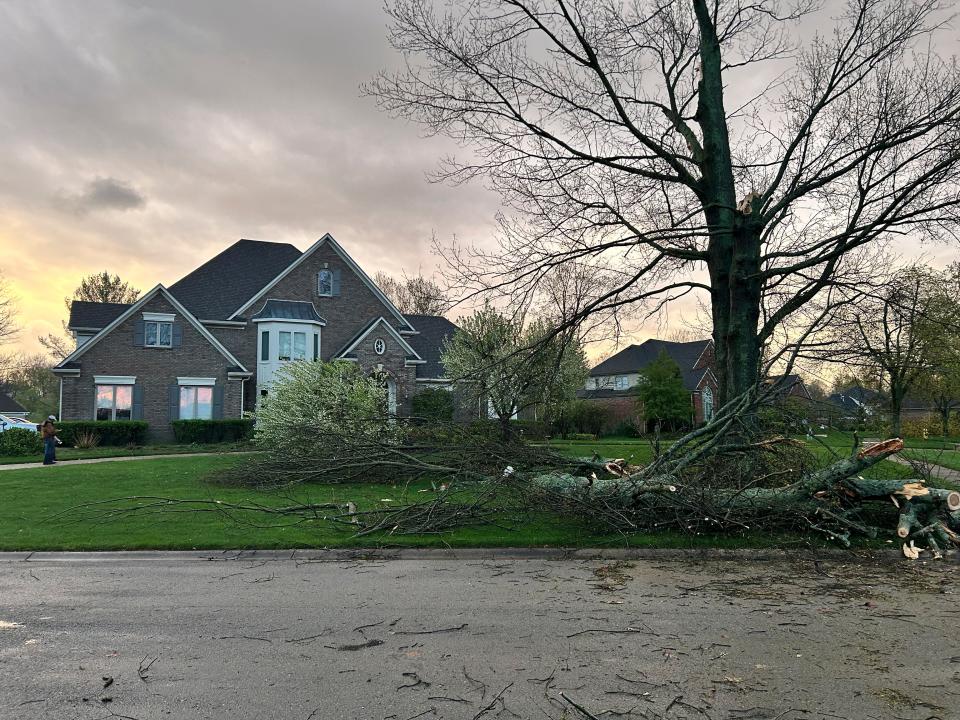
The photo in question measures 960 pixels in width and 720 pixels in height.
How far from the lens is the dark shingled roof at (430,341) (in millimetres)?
39281

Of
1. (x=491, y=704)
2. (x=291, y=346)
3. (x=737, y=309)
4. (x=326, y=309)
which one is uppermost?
(x=326, y=309)

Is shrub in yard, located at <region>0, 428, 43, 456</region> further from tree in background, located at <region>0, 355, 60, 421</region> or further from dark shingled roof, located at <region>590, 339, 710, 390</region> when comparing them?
tree in background, located at <region>0, 355, 60, 421</region>

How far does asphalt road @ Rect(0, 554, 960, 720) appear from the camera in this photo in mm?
4020

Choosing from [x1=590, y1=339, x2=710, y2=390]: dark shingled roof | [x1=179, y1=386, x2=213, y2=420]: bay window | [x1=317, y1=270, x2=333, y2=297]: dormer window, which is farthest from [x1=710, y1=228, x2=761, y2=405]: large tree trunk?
[x1=590, y1=339, x2=710, y2=390]: dark shingled roof

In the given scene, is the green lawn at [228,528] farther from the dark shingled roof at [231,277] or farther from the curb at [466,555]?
the dark shingled roof at [231,277]

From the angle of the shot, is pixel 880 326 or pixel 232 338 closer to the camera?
pixel 880 326

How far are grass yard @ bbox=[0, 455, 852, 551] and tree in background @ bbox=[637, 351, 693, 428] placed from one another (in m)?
29.2

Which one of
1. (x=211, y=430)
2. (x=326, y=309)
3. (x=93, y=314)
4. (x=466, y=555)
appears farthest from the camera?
(x=326, y=309)

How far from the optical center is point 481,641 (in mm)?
5062

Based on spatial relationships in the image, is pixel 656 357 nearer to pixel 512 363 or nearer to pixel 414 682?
pixel 512 363

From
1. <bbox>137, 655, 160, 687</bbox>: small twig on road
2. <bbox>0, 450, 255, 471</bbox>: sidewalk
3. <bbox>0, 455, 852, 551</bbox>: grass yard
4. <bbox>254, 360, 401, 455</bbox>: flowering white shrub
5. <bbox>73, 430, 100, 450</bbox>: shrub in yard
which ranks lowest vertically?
<bbox>137, 655, 160, 687</bbox>: small twig on road

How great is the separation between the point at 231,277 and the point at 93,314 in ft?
22.9

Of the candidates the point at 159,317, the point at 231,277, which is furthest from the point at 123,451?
the point at 231,277

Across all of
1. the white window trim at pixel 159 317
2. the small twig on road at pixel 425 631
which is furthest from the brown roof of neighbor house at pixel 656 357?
the small twig on road at pixel 425 631
